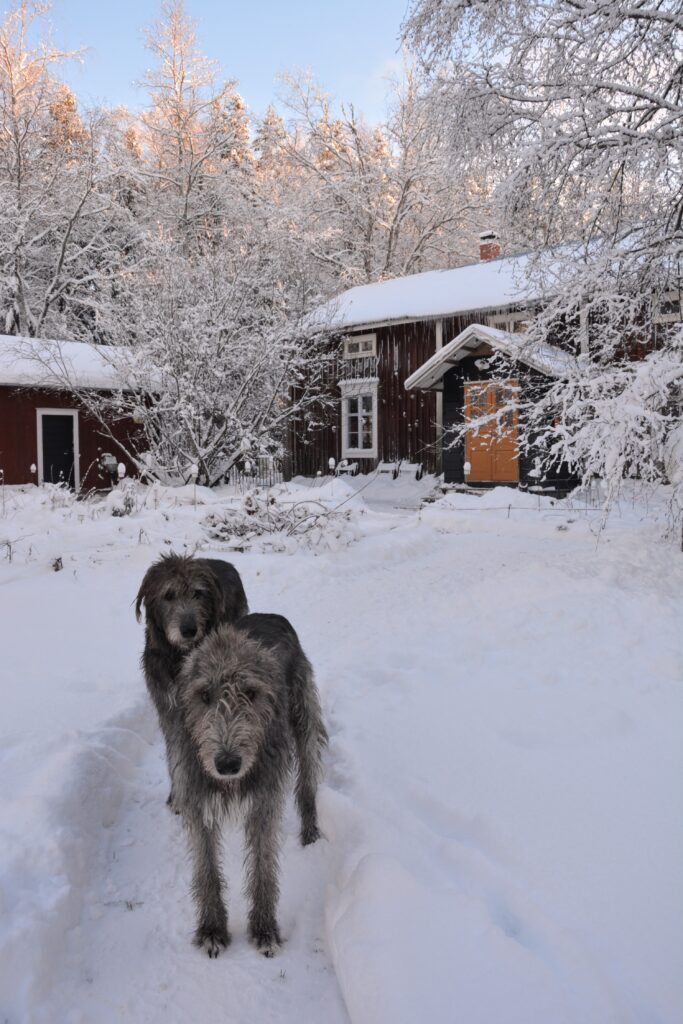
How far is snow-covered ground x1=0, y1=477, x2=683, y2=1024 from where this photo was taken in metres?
2.40

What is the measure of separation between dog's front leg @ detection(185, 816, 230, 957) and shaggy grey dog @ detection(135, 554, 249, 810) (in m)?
0.74

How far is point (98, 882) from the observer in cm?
310

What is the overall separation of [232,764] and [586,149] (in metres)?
7.91

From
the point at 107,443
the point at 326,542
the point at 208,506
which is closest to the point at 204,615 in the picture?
the point at 326,542

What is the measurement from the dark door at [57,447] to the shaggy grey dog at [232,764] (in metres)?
19.0

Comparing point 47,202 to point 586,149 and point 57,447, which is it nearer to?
point 57,447

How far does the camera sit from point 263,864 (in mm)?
2859

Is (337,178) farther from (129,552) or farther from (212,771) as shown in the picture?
(212,771)

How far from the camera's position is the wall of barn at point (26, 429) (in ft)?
63.5

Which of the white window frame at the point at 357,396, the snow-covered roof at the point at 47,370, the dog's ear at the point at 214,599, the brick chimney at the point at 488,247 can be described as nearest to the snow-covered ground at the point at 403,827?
the dog's ear at the point at 214,599

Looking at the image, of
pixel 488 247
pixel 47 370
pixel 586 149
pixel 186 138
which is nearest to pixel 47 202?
pixel 186 138

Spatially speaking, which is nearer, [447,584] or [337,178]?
[447,584]

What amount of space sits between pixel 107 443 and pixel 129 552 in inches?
562

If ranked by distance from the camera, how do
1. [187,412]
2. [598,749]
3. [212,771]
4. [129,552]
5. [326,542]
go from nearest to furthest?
[212,771] < [598,749] < [129,552] < [326,542] < [187,412]
